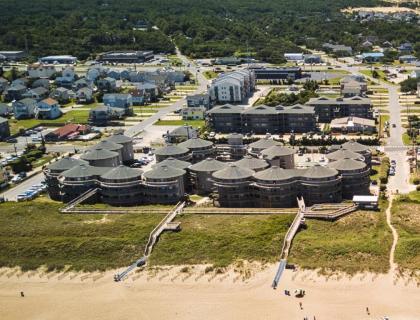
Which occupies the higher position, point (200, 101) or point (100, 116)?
point (200, 101)

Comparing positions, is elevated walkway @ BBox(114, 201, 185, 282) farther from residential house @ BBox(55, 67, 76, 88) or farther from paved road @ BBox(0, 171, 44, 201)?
residential house @ BBox(55, 67, 76, 88)

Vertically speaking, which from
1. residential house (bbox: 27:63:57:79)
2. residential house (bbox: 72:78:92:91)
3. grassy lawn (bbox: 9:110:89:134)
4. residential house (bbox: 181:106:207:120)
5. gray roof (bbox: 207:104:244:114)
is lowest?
grassy lawn (bbox: 9:110:89:134)

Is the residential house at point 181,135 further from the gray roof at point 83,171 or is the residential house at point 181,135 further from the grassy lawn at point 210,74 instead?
the grassy lawn at point 210,74

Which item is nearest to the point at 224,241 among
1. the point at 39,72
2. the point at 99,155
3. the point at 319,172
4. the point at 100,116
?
the point at 319,172

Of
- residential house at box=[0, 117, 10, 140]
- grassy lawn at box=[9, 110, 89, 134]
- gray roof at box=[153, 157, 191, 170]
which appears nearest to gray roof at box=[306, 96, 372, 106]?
gray roof at box=[153, 157, 191, 170]

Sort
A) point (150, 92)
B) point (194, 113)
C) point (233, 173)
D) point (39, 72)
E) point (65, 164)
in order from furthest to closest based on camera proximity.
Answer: point (39, 72) → point (150, 92) → point (194, 113) → point (65, 164) → point (233, 173)

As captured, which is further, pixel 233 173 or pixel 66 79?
pixel 66 79

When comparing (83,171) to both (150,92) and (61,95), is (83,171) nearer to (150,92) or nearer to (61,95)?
(150,92)
